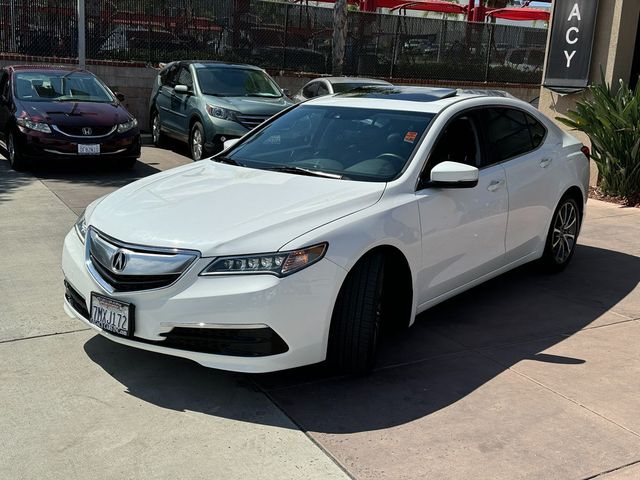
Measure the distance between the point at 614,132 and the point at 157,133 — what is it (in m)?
7.85

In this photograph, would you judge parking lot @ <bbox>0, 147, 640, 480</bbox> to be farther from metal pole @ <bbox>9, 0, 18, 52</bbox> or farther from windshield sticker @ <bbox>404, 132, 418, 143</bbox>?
metal pole @ <bbox>9, 0, 18, 52</bbox>

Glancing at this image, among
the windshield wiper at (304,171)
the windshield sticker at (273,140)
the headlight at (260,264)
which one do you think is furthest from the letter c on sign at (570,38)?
the headlight at (260,264)

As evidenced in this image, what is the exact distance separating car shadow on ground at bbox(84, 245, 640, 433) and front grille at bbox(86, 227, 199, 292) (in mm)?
590

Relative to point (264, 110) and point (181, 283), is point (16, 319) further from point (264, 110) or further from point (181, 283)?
point (264, 110)

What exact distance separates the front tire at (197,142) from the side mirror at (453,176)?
7326 mm

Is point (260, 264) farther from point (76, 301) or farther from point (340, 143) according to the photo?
point (340, 143)

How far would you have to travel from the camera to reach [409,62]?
2072 cm

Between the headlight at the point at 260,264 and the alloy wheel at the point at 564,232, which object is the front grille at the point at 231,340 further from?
the alloy wheel at the point at 564,232

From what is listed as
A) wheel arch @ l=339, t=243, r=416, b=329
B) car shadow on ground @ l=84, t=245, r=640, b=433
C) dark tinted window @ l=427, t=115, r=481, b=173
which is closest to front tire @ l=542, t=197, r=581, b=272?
car shadow on ground @ l=84, t=245, r=640, b=433

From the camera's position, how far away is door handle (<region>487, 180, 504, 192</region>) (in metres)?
5.09

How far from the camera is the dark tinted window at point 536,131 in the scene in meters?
5.92

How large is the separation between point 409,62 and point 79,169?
12.3 meters

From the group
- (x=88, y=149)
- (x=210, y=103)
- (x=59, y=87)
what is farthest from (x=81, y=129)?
(x=210, y=103)

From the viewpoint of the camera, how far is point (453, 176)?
4.43 metres
